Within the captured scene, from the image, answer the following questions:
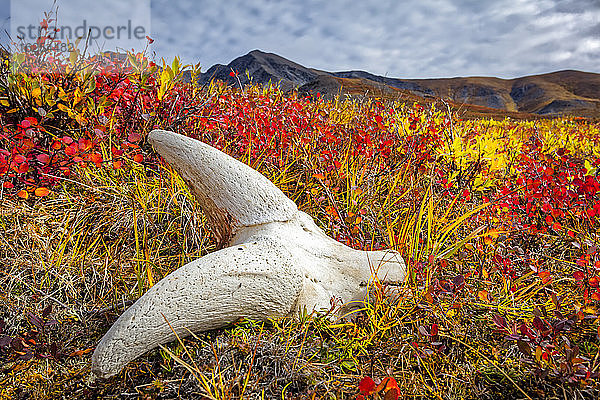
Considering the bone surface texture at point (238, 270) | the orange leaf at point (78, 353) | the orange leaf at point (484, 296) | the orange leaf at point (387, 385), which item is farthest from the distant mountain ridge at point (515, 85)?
the orange leaf at point (387, 385)

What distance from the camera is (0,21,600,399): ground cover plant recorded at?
152 cm

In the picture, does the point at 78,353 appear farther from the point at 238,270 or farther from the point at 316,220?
the point at 316,220

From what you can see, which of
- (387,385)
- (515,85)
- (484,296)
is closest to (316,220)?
(484,296)

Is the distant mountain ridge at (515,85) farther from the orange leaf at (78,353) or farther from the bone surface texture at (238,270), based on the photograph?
the orange leaf at (78,353)

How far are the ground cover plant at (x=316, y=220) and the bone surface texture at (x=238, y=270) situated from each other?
0.11 m

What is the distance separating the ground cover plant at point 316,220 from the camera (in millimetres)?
1522

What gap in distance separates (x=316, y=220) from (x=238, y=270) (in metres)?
1.09

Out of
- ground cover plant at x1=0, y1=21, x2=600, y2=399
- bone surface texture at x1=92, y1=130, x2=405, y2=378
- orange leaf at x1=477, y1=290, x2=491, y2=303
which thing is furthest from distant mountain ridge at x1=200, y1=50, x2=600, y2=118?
orange leaf at x1=477, y1=290, x2=491, y2=303

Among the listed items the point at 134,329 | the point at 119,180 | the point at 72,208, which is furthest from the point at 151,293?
the point at 119,180

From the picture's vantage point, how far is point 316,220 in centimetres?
267

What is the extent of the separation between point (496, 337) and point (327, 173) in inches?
66.0

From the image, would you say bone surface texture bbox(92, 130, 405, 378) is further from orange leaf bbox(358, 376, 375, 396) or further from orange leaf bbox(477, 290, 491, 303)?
orange leaf bbox(358, 376, 375, 396)

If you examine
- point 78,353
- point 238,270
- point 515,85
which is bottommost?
point 78,353

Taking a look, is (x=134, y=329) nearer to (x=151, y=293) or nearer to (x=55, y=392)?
(x=151, y=293)
